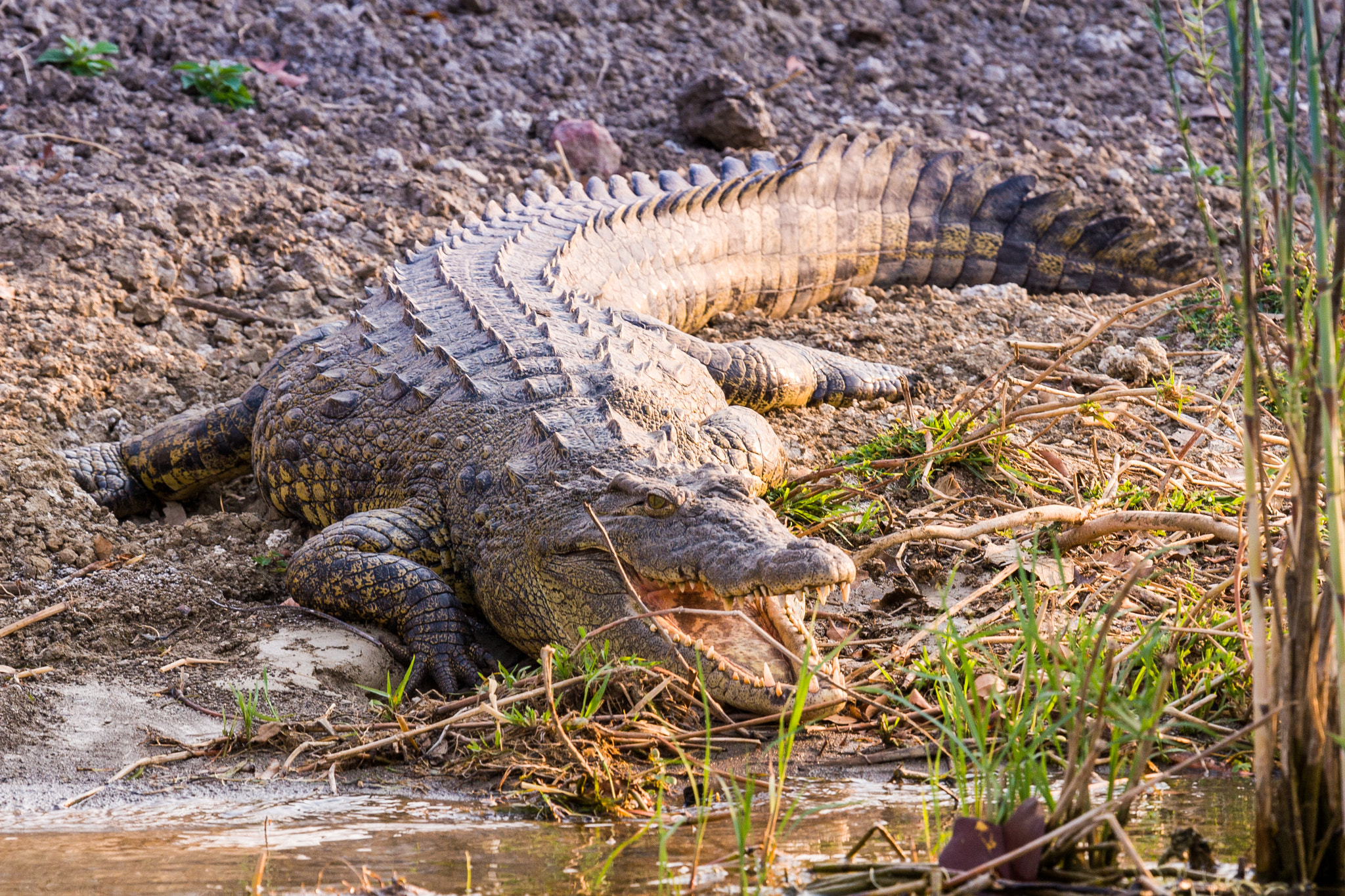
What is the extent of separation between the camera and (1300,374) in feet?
5.90

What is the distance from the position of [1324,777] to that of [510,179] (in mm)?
6200

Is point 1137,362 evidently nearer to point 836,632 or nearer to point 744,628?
point 836,632

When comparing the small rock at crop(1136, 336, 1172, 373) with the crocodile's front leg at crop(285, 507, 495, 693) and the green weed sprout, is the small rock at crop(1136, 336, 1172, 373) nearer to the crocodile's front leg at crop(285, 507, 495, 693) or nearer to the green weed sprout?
the crocodile's front leg at crop(285, 507, 495, 693)

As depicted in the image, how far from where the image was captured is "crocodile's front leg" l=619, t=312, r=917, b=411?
497 centimetres

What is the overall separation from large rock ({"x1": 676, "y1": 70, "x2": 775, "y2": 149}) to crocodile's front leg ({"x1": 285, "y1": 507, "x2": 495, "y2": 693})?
484 centimetres

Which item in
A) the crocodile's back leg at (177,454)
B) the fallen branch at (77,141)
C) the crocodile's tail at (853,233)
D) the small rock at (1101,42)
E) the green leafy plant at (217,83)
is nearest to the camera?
the crocodile's back leg at (177,454)

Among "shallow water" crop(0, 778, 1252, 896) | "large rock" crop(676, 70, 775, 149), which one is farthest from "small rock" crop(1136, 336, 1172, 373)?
"large rock" crop(676, 70, 775, 149)

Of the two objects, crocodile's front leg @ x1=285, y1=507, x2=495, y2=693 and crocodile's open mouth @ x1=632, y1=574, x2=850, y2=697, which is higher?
crocodile's open mouth @ x1=632, y1=574, x2=850, y2=697

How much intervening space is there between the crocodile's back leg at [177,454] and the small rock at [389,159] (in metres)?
2.65

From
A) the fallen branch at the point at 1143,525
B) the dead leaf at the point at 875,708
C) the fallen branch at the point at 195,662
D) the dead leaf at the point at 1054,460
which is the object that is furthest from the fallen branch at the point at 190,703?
the dead leaf at the point at 1054,460

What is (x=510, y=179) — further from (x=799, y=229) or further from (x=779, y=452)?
(x=779, y=452)

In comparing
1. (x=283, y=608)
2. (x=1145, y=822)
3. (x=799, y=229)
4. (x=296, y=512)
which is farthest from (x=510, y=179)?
(x=1145, y=822)

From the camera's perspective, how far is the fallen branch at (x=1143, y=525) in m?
3.30

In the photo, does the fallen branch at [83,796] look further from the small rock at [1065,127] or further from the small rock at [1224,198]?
the small rock at [1065,127]
